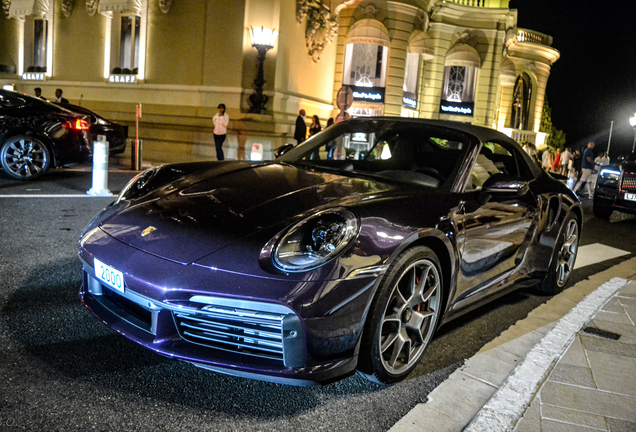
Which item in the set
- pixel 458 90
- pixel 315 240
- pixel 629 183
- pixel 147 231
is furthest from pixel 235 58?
pixel 315 240

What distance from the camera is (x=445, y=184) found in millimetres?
3553

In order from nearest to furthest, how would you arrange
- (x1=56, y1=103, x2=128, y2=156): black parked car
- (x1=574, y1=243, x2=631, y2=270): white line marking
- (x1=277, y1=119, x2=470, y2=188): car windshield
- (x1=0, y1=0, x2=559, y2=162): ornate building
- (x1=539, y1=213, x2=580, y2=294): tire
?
(x1=277, y1=119, x2=470, y2=188): car windshield → (x1=539, y1=213, x2=580, y2=294): tire → (x1=574, y1=243, x2=631, y2=270): white line marking → (x1=56, y1=103, x2=128, y2=156): black parked car → (x1=0, y1=0, x2=559, y2=162): ornate building

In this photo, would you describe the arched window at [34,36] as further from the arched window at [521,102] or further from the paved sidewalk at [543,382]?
the arched window at [521,102]

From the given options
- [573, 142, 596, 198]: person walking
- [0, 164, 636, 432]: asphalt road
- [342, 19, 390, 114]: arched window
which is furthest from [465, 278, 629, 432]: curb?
[342, 19, 390, 114]: arched window

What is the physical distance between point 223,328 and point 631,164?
36.3 feet

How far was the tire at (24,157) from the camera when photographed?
367 inches

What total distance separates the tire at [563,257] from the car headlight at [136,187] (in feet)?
10.6

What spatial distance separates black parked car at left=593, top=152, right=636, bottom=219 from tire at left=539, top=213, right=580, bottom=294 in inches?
261

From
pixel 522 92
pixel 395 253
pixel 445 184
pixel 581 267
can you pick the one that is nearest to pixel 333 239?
pixel 395 253

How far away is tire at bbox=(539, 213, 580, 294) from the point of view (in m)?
4.86

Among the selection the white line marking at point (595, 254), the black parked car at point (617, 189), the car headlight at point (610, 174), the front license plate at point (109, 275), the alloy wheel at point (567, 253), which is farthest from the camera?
the car headlight at point (610, 174)

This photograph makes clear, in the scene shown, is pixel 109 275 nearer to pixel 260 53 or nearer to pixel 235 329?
pixel 235 329

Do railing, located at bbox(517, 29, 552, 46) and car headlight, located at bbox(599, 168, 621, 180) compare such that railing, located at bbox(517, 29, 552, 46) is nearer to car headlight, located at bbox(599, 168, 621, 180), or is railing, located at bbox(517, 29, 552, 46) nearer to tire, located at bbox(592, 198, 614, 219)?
car headlight, located at bbox(599, 168, 621, 180)

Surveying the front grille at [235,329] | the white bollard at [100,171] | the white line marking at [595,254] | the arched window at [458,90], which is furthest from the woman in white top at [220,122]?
the arched window at [458,90]
